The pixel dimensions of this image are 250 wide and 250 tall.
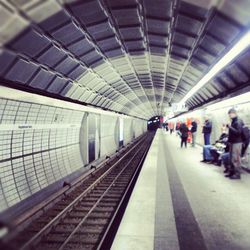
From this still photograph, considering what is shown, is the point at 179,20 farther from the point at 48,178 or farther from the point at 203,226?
the point at 48,178

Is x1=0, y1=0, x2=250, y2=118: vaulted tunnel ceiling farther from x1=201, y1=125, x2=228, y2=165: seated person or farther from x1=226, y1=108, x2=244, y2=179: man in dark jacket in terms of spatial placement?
x1=201, y1=125, x2=228, y2=165: seated person

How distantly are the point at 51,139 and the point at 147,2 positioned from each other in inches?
210

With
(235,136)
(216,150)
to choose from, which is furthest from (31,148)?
(216,150)

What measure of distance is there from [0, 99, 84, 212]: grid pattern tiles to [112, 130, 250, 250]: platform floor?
107 inches

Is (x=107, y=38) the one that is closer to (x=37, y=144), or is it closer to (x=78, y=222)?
(x=37, y=144)

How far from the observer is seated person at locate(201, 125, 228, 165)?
11.0m

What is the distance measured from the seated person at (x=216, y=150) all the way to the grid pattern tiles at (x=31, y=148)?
206 inches

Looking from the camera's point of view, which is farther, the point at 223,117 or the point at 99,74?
the point at 223,117

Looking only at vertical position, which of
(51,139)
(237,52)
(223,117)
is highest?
(237,52)

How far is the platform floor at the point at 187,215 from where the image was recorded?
14.3ft

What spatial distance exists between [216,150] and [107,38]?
5660mm

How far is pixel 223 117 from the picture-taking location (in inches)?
545

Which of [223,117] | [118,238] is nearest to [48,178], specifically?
[118,238]

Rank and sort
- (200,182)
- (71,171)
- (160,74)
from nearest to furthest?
(200,182)
(71,171)
(160,74)
